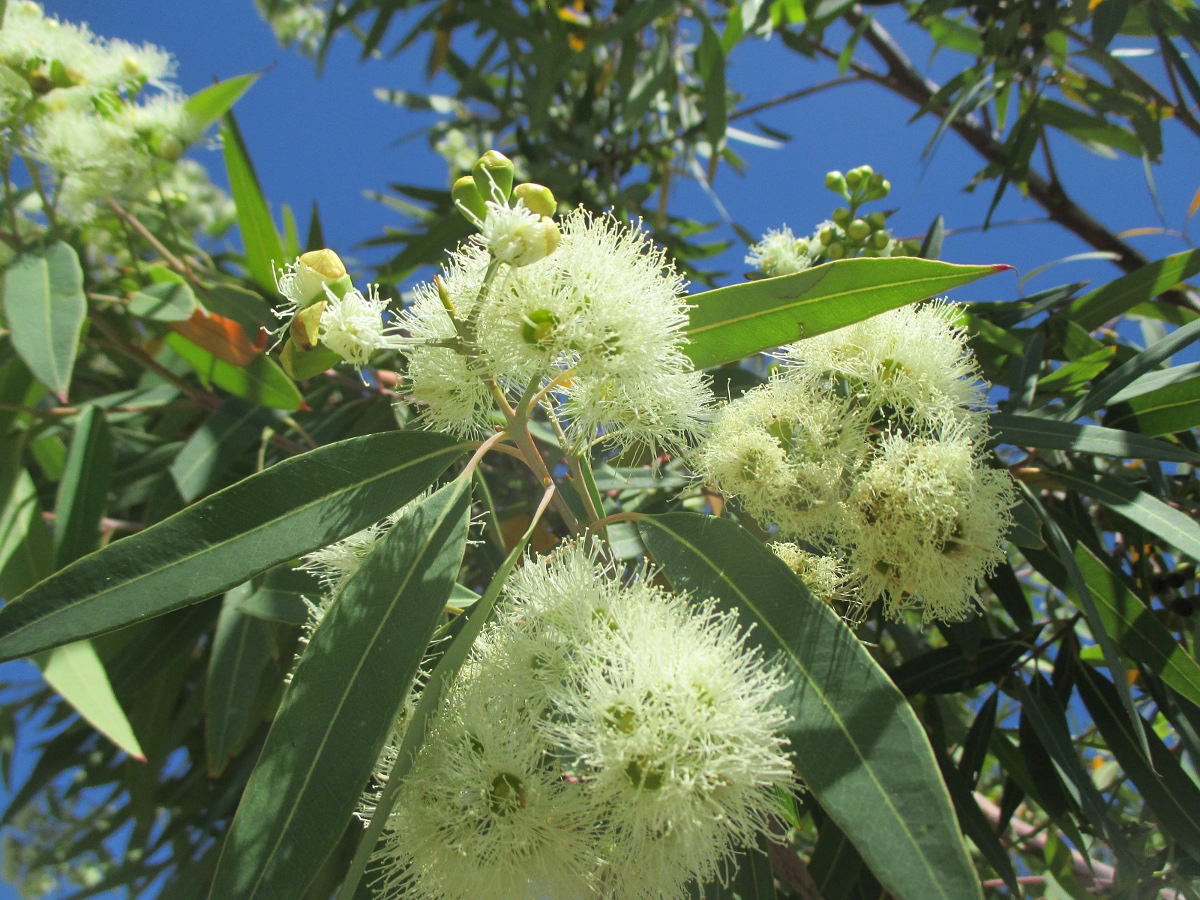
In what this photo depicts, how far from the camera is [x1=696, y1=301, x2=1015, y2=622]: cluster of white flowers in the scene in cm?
106

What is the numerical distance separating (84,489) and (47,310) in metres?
0.48

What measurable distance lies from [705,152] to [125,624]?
3.03 m

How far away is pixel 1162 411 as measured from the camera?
4.66ft

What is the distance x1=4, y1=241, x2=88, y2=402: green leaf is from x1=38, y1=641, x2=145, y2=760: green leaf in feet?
1.58

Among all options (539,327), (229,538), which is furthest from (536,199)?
(229,538)

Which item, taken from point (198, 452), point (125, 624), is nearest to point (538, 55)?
point (198, 452)

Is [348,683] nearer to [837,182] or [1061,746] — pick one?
[1061,746]

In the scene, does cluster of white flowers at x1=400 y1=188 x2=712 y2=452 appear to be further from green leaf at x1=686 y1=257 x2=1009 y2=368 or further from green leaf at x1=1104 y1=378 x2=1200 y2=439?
green leaf at x1=1104 y1=378 x2=1200 y2=439

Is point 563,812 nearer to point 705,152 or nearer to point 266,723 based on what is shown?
point 266,723

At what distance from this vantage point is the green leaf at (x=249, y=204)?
1969 millimetres

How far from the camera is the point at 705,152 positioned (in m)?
3.31

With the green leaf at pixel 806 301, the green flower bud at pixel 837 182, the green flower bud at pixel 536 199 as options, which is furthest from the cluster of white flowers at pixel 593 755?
the green flower bud at pixel 837 182

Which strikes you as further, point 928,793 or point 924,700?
point 924,700

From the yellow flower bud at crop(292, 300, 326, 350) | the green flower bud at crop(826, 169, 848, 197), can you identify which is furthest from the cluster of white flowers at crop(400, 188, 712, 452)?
the green flower bud at crop(826, 169, 848, 197)
